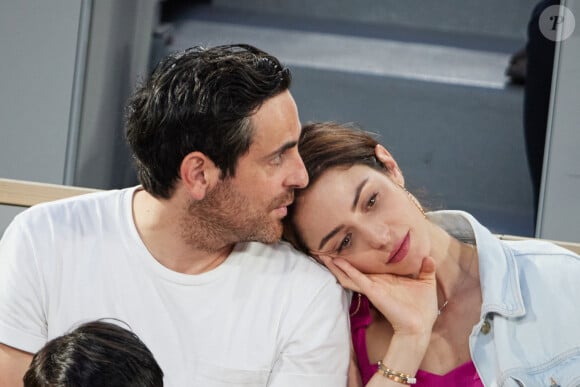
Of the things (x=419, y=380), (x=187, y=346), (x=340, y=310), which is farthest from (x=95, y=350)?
(x=419, y=380)

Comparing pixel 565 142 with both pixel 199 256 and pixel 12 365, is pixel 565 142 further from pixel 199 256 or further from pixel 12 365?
pixel 12 365

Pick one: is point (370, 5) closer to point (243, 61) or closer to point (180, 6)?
point (180, 6)

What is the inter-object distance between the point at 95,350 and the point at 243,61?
0.60m

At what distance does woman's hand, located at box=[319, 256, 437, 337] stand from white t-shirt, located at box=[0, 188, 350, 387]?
38 millimetres

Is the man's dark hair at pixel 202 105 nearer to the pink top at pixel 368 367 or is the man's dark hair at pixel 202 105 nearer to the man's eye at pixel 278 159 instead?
the man's eye at pixel 278 159

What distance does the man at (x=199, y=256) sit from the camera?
1.76 meters

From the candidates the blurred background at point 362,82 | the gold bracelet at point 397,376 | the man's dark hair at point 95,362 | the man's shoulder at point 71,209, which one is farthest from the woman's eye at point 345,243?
the blurred background at point 362,82

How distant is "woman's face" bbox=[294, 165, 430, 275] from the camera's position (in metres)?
1.83

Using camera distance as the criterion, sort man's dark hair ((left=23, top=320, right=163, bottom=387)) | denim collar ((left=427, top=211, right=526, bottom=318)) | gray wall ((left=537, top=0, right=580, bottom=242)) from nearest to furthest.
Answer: man's dark hair ((left=23, top=320, right=163, bottom=387)) → denim collar ((left=427, top=211, right=526, bottom=318)) → gray wall ((left=537, top=0, right=580, bottom=242))

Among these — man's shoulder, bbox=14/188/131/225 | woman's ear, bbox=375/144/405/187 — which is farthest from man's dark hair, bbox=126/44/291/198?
woman's ear, bbox=375/144/405/187

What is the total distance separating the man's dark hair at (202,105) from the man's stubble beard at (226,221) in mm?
46

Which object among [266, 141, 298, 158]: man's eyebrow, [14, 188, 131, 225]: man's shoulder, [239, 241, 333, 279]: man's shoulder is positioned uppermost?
[266, 141, 298, 158]: man's eyebrow

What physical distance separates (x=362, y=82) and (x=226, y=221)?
1654 millimetres

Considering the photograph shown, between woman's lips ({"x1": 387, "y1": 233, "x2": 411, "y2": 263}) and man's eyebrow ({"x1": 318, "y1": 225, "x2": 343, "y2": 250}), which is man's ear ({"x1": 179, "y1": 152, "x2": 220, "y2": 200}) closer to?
man's eyebrow ({"x1": 318, "y1": 225, "x2": 343, "y2": 250})
